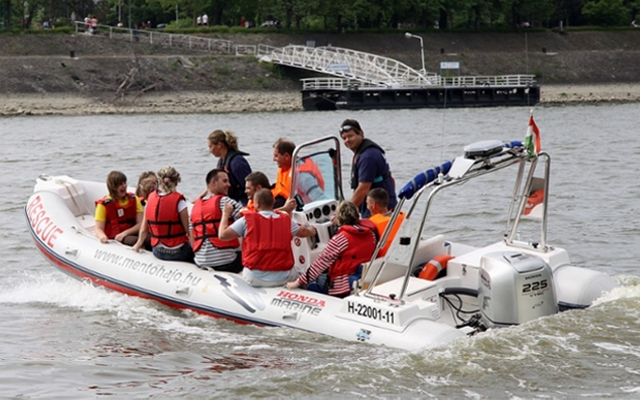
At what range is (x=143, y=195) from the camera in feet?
30.8

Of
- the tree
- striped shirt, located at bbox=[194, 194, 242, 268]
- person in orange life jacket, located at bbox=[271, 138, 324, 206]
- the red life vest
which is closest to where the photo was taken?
the red life vest

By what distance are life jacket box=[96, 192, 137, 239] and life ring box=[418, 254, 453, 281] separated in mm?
3039

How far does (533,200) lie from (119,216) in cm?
384

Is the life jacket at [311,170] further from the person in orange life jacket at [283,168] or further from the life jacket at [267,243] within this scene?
the life jacket at [267,243]

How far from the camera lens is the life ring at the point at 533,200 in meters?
7.93

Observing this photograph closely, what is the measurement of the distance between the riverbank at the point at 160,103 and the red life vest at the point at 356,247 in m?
32.6

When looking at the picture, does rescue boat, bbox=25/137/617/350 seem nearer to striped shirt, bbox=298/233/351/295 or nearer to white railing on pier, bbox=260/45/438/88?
striped shirt, bbox=298/233/351/295

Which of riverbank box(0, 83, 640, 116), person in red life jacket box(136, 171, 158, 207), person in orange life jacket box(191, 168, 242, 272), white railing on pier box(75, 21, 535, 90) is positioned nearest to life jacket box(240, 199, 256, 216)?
person in orange life jacket box(191, 168, 242, 272)

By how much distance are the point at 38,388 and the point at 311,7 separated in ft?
149

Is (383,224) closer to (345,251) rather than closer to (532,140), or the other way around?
(345,251)

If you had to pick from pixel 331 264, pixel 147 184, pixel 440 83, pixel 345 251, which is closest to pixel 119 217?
pixel 147 184

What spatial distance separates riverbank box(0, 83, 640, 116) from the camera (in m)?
39.4

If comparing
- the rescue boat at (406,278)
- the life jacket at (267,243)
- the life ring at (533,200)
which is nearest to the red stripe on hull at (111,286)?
the rescue boat at (406,278)

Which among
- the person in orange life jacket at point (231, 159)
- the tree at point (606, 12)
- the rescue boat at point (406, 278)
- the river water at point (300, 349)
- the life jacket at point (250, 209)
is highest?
the tree at point (606, 12)
